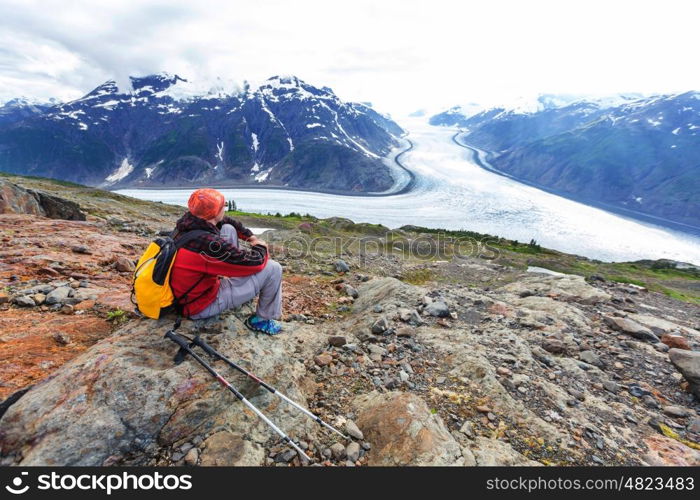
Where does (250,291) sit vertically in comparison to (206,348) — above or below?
above

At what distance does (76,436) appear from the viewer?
322 cm

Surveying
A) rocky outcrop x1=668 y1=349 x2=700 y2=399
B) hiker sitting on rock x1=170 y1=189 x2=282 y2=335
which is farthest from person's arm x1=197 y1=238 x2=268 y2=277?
rocky outcrop x1=668 y1=349 x2=700 y2=399

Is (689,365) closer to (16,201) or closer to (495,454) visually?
(495,454)

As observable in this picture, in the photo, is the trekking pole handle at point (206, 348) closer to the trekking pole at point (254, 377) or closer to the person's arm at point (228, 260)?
the trekking pole at point (254, 377)

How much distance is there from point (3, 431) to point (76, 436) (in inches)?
27.0

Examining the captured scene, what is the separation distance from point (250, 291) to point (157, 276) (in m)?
1.36

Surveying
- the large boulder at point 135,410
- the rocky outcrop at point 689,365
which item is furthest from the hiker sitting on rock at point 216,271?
the rocky outcrop at point 689,365

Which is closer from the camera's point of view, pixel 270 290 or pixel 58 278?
pixel 270 290

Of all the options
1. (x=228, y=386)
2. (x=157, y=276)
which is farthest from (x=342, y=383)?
(x=157, y=276)

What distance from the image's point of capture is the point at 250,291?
5.16 metres

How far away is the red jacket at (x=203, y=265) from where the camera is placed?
423 cm

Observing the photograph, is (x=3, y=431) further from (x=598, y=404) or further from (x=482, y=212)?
(x=482, y=212)

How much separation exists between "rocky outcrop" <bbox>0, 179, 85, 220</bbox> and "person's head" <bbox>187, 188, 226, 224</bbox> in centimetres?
1575
